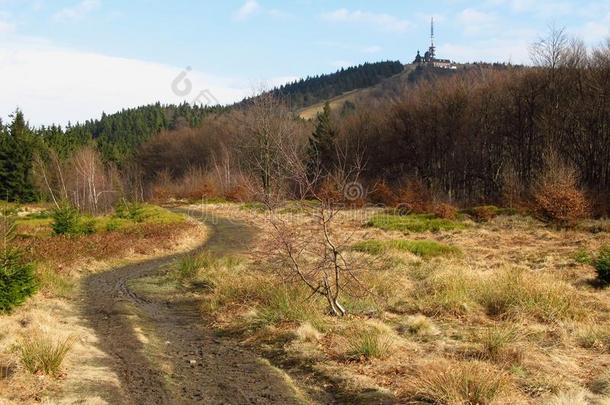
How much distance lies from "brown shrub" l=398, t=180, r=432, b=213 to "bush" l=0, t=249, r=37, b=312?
25787 mm

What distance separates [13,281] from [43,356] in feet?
13.9

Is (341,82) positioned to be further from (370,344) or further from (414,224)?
(370,344)

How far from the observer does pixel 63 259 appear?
1692 cm

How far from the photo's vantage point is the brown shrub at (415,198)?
3366 cm

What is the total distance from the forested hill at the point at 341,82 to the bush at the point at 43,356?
15706 centimetres

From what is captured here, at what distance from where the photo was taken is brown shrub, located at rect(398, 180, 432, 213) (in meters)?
33.7

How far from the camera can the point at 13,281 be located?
418 inches

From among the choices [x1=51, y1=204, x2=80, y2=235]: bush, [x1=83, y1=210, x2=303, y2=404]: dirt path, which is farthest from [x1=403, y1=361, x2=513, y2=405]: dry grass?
[x1=51, y1=204, x2=80, y2=235]: bush

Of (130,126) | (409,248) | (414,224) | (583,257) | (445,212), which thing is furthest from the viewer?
(130,126)

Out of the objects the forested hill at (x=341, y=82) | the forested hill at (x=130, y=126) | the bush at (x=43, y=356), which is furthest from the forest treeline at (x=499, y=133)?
the forested hill at (x=341, y=82)

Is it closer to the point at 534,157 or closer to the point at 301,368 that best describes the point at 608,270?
the point at 301,368

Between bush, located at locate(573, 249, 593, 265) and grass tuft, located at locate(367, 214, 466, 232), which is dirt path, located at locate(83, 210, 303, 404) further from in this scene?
grass tuft, located at locate(367, 214, 466, 232)

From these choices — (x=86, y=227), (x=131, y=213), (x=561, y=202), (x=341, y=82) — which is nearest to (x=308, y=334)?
(x=86, y=227)

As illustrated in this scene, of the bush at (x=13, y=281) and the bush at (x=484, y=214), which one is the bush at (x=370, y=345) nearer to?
the bush at (x=13, y=281)
